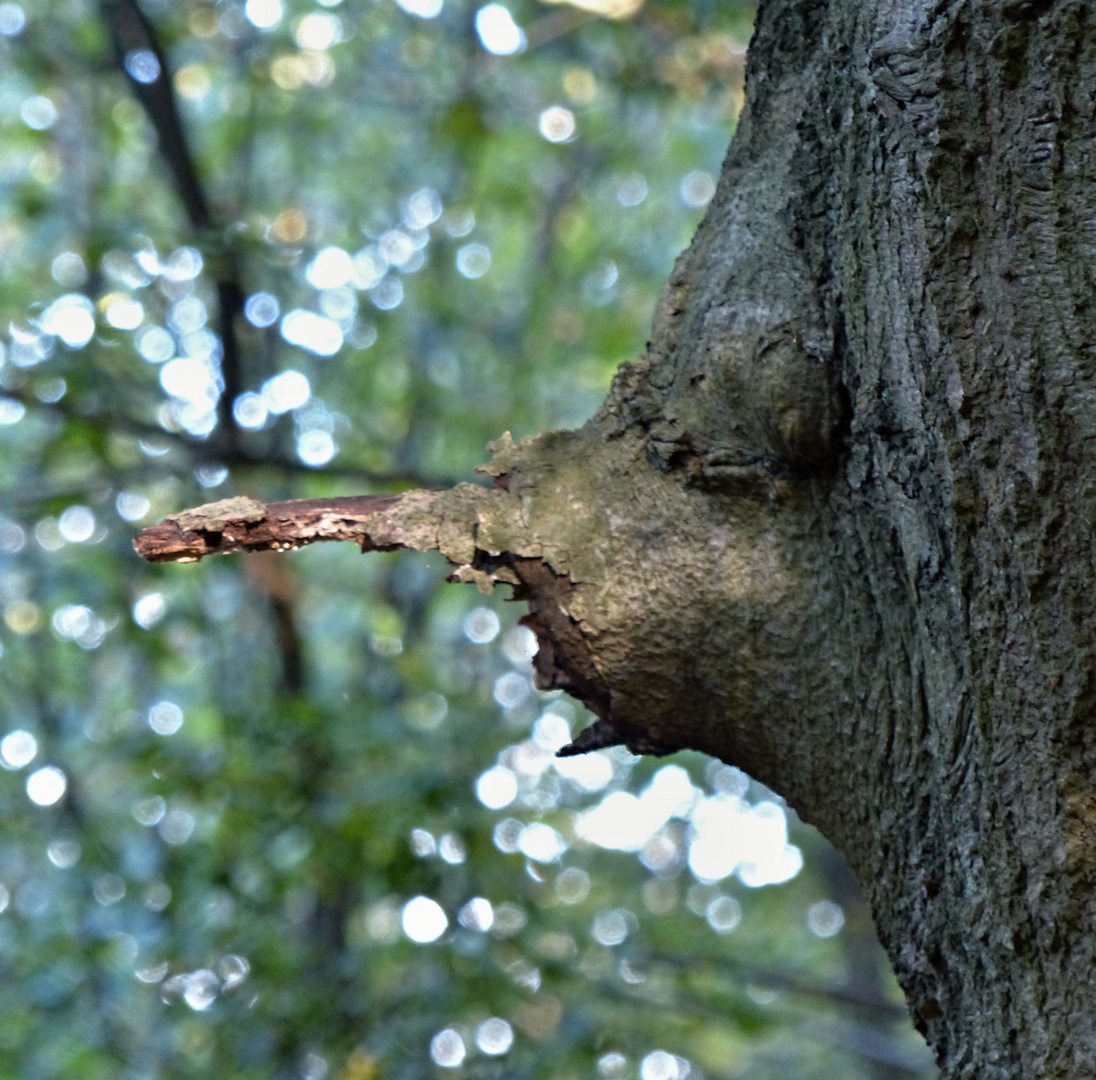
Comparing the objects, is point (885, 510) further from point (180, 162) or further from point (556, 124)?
point (556, 124)

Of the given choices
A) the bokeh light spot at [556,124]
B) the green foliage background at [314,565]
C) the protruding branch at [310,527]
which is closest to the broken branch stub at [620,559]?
the protruding branch at [310,527]

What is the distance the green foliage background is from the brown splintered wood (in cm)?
140

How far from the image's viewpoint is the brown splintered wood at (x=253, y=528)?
0.74 metres

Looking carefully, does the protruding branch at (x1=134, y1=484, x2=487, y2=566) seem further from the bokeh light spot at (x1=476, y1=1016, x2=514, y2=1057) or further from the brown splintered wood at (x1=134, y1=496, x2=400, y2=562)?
the bokeh light spot at (x1=476, y1=1016, x2=514, y2=1057)

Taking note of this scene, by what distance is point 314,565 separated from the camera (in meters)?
4.11

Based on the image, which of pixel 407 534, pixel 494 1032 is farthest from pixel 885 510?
pixel 494 1032

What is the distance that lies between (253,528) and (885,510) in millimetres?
365

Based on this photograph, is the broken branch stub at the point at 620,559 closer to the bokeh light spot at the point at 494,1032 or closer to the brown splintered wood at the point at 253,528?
the brown splintered wood at the point at 253,528

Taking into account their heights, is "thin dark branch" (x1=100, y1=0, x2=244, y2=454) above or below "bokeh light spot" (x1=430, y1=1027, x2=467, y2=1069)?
above

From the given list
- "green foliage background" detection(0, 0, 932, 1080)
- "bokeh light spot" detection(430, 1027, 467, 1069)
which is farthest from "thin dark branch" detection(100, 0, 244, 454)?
"bokeh light spot" detection(430, 1027, 467, 1069)

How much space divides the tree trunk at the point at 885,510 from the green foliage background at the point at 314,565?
1.43m

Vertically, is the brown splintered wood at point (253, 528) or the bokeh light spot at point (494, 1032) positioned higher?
the brown splintered wood at point (253, 528)

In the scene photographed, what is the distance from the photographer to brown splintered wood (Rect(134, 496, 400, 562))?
74 centimetres

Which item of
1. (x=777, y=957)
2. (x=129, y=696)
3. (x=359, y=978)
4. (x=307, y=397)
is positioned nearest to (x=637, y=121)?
(x=307, y=397)
